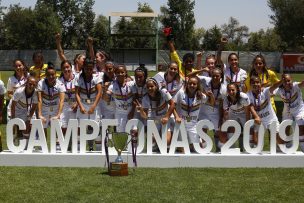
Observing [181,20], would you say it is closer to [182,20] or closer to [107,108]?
[182,20]

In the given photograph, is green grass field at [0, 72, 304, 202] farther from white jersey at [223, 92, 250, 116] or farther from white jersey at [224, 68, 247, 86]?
white jersey at [224, 68, 247, 86]

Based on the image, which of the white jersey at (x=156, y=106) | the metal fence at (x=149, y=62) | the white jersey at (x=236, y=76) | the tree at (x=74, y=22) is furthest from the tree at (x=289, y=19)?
the white jersey at (x=156, y=106)

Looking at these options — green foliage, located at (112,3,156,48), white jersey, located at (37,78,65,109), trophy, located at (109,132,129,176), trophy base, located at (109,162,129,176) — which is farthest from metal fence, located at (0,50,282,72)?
trophy base, located at (109,162,129,176)

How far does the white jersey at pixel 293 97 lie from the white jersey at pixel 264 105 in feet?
0.83

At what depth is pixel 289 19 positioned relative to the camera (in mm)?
56844

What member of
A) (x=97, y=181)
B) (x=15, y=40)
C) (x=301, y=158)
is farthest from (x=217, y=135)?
(x=15, y=40)

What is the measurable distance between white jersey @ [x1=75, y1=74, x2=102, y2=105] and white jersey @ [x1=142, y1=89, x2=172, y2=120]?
0.85 metres

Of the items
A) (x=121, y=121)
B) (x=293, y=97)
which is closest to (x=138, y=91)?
(x=121, y=121)

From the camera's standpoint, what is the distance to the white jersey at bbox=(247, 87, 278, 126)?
9117mm

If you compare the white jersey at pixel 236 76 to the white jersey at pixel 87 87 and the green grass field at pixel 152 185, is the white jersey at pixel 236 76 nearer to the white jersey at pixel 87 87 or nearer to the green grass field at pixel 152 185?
the green grass field at pixel 152 185

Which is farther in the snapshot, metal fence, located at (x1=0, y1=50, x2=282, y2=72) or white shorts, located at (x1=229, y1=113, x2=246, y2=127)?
metal fence, located at (x1=0, y1=50, x2=282, y2=72)

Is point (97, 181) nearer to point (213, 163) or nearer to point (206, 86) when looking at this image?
point (213, 163)

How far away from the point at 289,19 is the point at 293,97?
4962 cm

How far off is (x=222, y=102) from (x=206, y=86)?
389mm
